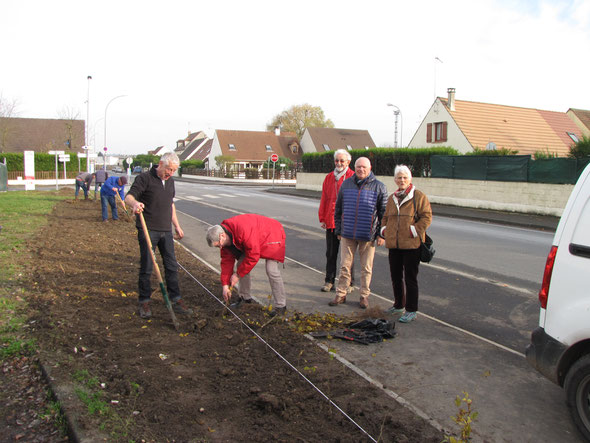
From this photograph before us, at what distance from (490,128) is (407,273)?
3665 centimetres

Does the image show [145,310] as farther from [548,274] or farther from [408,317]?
[548,274]

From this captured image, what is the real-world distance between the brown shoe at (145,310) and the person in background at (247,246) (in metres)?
1.01

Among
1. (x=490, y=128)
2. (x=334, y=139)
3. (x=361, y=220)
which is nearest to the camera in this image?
(x=361, y=220)

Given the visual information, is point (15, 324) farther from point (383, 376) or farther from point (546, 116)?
point (546, 116)

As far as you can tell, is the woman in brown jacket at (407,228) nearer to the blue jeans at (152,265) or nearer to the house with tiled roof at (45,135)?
the blue jeans at (152,265)

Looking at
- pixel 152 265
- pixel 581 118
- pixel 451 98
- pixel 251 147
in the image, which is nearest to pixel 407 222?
pixel 152 265

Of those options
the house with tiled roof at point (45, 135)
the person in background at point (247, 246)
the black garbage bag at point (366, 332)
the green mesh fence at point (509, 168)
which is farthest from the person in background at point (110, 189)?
the house with tiled roof at point (45, 135)

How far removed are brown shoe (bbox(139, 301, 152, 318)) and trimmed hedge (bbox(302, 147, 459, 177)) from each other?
2334cm

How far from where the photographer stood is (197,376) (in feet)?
13.5

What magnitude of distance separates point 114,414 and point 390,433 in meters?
2.00

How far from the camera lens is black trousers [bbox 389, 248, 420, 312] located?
5.89 meters

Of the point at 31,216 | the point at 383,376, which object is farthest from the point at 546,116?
the point at 383,376

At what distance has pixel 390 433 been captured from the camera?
10.9 ft

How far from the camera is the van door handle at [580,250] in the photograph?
3.25 m
